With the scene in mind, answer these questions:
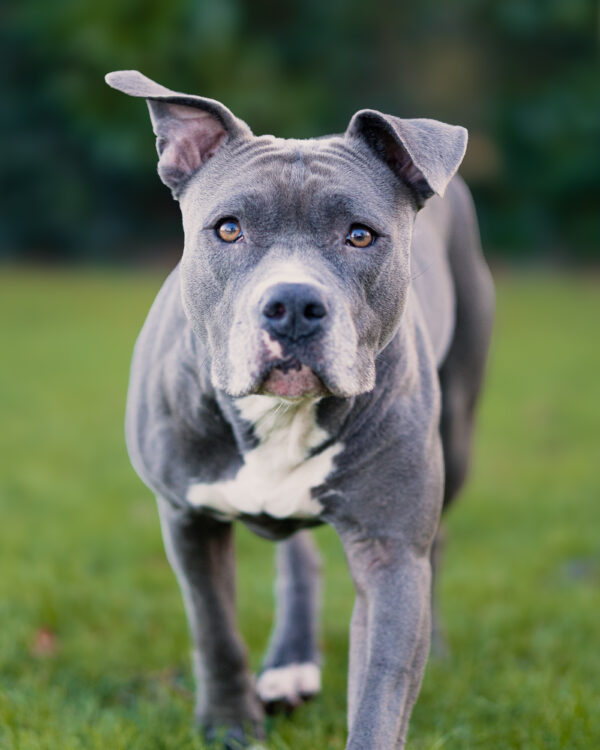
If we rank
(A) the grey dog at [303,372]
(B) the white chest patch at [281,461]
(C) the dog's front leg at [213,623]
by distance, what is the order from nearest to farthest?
(A) the grey dog at [303,372] → (B) the white chest patch at [281,461] → (C) the dog's front leg at [213,623]

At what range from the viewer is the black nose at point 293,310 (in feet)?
8.09

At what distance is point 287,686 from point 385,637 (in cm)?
103

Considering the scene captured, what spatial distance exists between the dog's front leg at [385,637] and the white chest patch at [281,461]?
19 centimetres

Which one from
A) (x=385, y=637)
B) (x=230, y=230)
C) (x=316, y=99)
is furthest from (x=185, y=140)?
(x=316, y=99)

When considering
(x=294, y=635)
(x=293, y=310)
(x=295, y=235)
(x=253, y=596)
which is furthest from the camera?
(x=253, y=596)

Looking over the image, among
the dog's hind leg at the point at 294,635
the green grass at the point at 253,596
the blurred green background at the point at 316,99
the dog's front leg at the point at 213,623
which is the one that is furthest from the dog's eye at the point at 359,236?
the blurred green background at the point at 316,99

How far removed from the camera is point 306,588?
4125 millimetres

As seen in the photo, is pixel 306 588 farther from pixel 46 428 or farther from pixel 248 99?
pixel 248 99

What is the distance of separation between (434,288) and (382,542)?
107 centimetres

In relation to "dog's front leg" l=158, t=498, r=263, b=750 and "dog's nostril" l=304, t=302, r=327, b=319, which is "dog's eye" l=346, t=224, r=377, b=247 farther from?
"dog's front leg" l=158, t=498, r=263, b=750

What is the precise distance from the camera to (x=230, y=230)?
2.75 m

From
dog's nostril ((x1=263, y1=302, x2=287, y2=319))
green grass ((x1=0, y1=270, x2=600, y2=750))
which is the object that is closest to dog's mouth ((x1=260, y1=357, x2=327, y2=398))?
dog's nostril ((x1=263, y1=302, x2=287, y2=319))

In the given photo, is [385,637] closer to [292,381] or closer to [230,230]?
[292,381]

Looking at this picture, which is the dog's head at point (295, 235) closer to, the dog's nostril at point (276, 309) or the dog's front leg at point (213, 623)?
the dog's nostril at point (276, 309)
